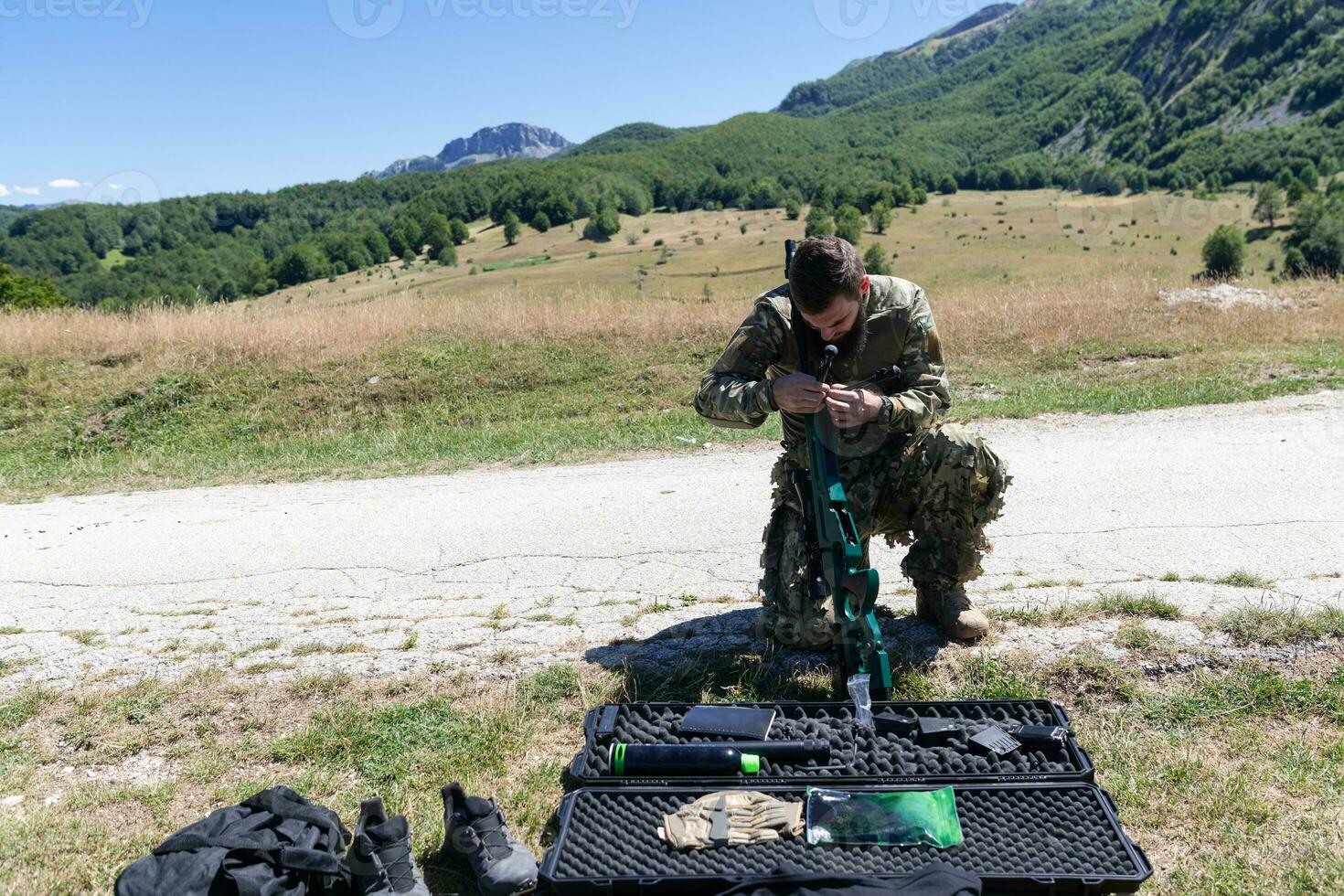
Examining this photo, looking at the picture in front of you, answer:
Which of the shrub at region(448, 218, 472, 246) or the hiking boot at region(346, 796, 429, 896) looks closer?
the hiking boot at region(346, 796, 429, 896)

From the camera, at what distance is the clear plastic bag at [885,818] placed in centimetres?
287

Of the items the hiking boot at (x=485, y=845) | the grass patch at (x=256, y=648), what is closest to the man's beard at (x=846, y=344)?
the hiking boot at (x=485, y=845)

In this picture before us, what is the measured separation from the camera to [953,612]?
4.48 metres

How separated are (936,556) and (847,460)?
70 centimetres

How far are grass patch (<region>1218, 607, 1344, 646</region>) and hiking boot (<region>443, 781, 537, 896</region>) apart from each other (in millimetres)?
3533

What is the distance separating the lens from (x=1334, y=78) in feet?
575

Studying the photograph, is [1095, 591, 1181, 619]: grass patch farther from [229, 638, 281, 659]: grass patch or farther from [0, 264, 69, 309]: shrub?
[0, 264, 69, 309]: shrub

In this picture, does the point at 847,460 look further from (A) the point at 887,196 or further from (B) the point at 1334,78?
(B) the point at 1334,78

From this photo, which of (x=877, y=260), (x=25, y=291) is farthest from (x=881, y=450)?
(x=877, y=260)

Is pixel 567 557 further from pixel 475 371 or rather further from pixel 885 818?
pixel 475 371

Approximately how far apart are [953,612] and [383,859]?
293 cm

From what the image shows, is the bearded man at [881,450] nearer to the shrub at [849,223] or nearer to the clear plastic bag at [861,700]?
the clear plastic bag at [861,700]

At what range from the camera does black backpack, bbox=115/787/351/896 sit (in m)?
2.68

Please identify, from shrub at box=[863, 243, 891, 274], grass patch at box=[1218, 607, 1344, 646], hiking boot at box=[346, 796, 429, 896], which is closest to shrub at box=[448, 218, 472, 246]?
shrub at box=[863, 243, 891, 274]
